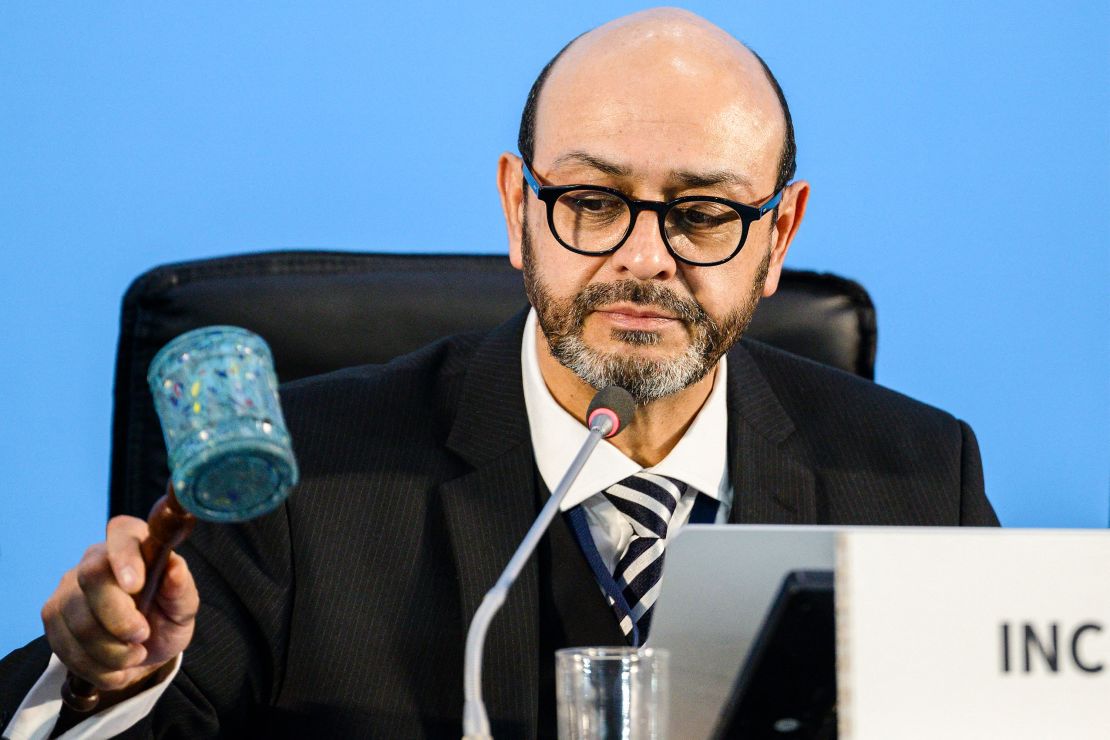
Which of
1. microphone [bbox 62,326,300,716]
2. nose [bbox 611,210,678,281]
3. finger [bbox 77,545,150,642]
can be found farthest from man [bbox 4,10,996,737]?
microphone [bbox 62,326,300,716]

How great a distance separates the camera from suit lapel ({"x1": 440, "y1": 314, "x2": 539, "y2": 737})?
139 centimetres

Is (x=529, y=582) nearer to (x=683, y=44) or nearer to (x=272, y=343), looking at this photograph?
(x=272, y=343)

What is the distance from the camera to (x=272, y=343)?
65.0 inches

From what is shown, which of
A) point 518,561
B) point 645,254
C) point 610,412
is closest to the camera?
point 518,561

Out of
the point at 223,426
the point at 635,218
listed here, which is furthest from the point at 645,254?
the point at 223,426

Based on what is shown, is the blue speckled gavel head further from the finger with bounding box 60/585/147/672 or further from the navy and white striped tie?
the navy and white striped tie

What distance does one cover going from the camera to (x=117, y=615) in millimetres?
937

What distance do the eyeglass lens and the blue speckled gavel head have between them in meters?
0.67

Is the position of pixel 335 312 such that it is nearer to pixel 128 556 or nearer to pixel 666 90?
pixel 666 90

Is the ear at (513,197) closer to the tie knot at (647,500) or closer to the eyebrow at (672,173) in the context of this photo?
the eyebrow at (672,173)

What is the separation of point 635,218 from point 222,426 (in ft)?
2.42

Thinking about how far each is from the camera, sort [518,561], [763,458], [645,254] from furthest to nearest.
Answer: [763,458]
[645,254]
[518,561]

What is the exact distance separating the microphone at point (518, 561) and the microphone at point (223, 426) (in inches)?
5.6

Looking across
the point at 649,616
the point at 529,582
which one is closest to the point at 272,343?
the point at 529,582
